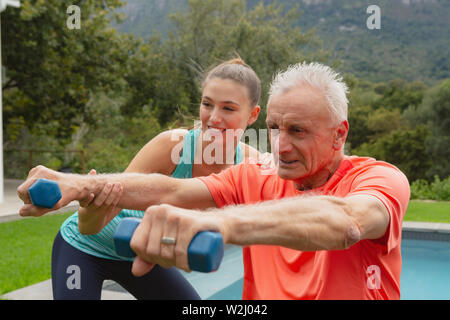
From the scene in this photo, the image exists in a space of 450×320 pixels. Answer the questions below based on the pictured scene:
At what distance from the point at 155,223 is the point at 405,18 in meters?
32.7

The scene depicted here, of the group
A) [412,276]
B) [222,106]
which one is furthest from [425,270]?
[222,106]

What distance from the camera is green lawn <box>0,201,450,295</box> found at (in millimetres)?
4855

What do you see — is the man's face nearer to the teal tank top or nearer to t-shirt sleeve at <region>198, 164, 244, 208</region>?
t-shirt sleeve at <region>198, 164, 244, 208</region>

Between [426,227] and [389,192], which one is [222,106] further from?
[426,227]

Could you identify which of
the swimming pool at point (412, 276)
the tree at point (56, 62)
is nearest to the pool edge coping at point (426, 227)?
the swimming pool at point (412, 276)

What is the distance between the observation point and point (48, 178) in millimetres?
1485

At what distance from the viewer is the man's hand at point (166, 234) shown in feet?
2.67

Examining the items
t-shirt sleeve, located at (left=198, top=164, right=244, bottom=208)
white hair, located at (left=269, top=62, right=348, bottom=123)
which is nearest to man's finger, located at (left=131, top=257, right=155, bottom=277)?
white hair, located at (left=269, top=62, right=348, bottom=123)

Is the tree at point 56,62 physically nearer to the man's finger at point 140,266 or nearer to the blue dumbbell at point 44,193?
the blue dumbbell at point 44,193

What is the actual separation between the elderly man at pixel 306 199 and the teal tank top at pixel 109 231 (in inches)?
17.3

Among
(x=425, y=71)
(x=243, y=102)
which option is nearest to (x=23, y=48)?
(x=243, y=102)

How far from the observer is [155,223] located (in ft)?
2.77

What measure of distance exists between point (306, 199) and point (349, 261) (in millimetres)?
394

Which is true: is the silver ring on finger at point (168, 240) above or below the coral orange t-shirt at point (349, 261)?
above
